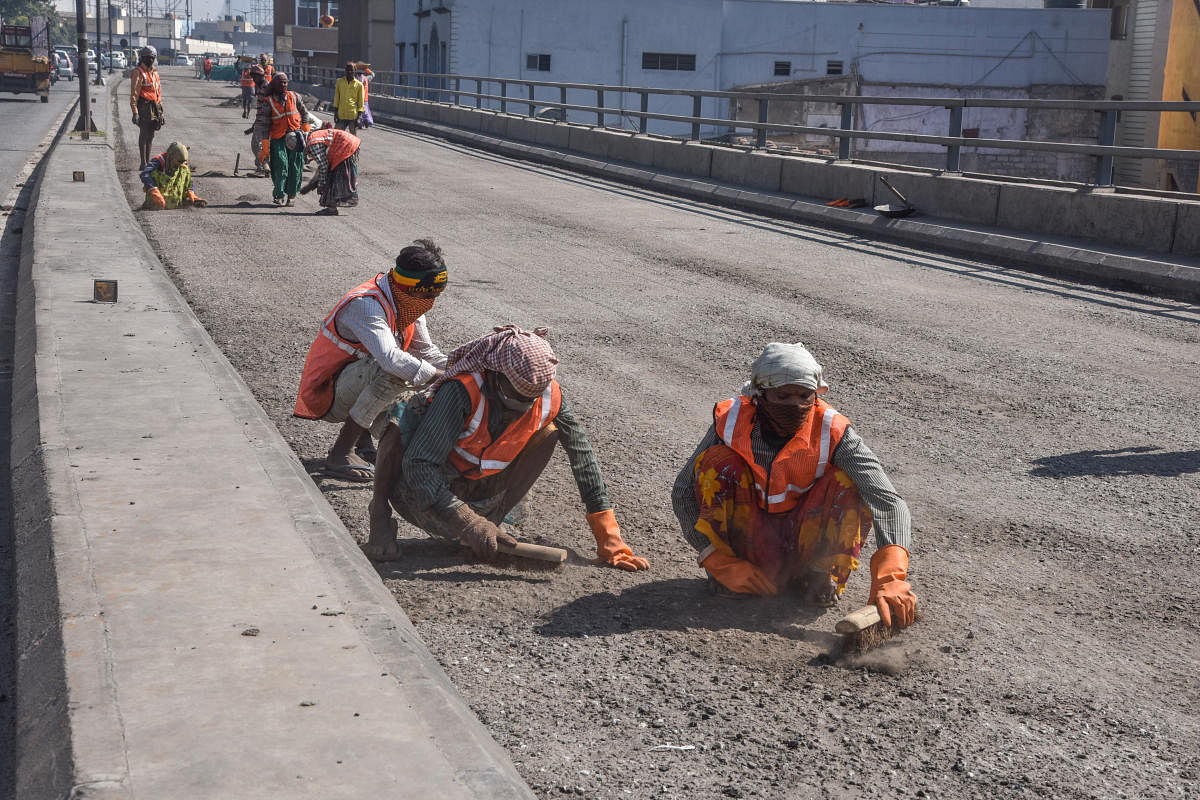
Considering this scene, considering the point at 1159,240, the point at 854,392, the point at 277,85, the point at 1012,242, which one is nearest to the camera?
the point at 854,392

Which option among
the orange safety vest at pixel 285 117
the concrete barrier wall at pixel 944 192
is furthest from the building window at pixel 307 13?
the orange safety vest at pixel 285 117

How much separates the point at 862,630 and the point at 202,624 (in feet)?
6.68

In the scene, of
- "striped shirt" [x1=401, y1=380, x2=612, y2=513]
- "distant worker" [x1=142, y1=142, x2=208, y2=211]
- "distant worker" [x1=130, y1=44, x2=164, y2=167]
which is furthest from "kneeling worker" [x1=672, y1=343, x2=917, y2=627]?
"distant worker" [x1=130, y1=44, x2=164, y2=167]

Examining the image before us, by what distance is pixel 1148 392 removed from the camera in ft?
26.4

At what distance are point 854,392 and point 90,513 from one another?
4.73m

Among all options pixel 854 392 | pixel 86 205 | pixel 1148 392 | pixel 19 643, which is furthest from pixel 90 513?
pixel 86 205

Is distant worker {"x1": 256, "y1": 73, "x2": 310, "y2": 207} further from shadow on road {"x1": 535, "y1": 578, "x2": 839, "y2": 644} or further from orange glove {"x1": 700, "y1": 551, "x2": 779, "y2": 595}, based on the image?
orange glove {"x1": 700, "y1": 551, "x2": 779, "y2": 595}

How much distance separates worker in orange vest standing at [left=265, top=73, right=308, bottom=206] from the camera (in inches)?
676

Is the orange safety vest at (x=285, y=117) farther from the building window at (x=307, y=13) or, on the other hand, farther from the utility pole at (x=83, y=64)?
the building window at (x=307, y=13)

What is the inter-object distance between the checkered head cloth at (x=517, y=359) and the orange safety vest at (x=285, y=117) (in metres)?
13.2

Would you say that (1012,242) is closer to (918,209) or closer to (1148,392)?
(918,209)

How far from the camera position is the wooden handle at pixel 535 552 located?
4898mm

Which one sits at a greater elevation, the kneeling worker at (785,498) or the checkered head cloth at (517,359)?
the checkered head cloth at (517,359)

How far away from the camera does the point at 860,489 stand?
4.54 meters
